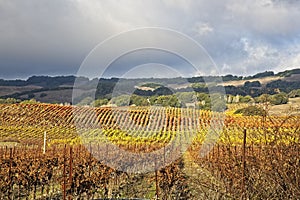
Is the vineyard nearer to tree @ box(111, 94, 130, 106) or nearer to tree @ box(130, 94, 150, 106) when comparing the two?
tree @ box(130, 94, 150, 106)

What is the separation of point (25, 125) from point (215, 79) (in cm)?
2688

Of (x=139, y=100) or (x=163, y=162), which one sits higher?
(x=139, y=100)

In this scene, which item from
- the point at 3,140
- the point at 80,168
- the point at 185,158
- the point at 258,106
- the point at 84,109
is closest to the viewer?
the point at 258,106

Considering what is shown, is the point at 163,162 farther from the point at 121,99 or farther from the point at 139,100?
the point at 139,100

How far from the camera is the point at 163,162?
39.1 feet

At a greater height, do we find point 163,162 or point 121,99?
point 121,99

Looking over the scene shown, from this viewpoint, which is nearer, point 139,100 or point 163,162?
point 163,162

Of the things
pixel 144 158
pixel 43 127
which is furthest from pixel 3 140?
pixel 144 158

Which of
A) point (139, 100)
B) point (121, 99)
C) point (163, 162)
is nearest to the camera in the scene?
point (163, 162)

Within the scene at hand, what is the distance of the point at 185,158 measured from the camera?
16859 millimetres

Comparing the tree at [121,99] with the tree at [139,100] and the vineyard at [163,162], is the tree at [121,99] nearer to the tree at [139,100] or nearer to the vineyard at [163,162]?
the tree at [139,100]

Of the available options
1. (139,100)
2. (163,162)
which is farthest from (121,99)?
(163,162)

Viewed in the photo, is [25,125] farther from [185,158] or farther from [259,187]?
[259,187]

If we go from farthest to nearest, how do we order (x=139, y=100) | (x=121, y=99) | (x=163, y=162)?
(x=139, y=100) < (x=121, y=99) < (x=163, y=162)
